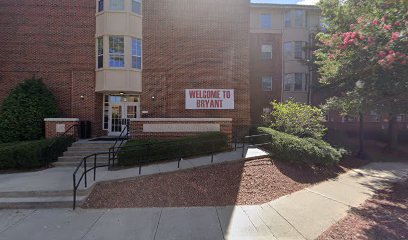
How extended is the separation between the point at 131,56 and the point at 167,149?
23.1 ft

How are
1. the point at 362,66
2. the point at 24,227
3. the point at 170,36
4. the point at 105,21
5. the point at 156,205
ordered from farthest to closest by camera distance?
the point at 170,36
the point at 105,21
the point at 362,66
the point at 156,205
the point at 24,227

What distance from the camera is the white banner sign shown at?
44.3ft

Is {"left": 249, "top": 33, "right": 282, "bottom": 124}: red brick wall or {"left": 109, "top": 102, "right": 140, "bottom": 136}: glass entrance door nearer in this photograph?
{"left": 109, "top": 102, "right": 140, "bottom": 136}: glass entrance door

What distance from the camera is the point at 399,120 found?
79.0 ft

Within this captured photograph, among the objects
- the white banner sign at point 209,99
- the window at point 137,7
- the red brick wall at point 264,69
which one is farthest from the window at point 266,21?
the window at point 137,7

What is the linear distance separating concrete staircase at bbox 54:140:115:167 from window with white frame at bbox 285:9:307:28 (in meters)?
20.9

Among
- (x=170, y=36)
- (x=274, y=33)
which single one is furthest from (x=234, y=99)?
(x=274, y=33)

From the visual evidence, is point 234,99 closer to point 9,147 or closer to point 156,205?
point 156,205

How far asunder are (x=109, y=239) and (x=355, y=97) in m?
8.56

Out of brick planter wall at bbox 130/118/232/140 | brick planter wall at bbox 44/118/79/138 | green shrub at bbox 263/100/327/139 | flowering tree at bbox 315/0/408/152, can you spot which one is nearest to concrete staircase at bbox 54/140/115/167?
brick planter wall at bbox 44/118/79/138

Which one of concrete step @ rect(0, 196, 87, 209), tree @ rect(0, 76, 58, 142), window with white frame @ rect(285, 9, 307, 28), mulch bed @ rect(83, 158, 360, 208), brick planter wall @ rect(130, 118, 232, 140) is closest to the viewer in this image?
concrete step @ rect(0, 196, 87, 209)

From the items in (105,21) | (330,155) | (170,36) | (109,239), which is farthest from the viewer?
(170,36)

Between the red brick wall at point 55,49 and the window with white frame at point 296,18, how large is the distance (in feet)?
59.4

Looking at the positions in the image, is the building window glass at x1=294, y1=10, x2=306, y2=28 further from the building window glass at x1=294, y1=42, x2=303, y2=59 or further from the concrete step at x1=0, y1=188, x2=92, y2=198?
the concrete step at x1=0, y1=188, x2=92, y2=198
